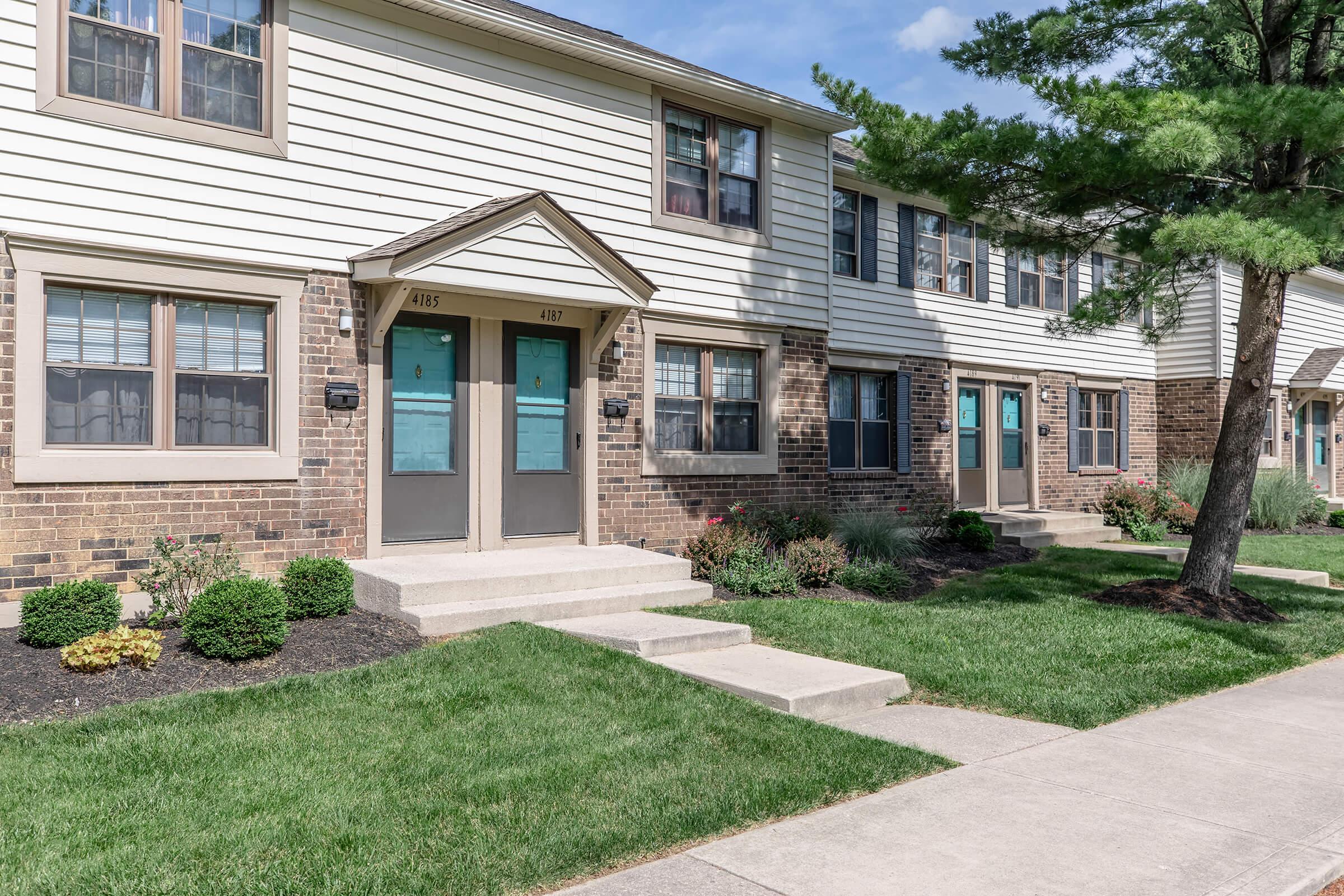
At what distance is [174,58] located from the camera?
25.8ft

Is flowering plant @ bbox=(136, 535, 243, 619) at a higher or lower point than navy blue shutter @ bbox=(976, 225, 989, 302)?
lower

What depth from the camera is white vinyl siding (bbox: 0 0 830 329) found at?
7352 mm

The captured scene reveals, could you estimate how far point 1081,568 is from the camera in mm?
12227

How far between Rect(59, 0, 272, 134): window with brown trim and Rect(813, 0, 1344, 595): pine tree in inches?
197

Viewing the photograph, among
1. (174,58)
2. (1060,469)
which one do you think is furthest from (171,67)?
(1060,469)

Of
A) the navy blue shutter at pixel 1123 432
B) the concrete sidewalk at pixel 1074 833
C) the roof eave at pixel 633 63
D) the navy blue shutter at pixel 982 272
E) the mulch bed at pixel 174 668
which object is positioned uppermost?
the roof eave at pixel 633 63

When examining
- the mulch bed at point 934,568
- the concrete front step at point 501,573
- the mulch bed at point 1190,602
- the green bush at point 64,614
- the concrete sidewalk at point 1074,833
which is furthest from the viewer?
the mulch bed at point 934,568

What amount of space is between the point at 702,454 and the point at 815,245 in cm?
320

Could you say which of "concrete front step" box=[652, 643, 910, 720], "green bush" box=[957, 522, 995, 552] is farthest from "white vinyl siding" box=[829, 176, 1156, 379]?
"concrete front step" box=[652, 643, 910, 720]

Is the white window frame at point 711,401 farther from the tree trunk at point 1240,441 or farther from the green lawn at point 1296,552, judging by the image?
the green lawn at point 1296,552

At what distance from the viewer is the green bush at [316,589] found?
24.6 feet

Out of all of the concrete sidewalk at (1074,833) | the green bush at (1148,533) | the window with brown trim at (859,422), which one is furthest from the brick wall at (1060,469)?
the concrete sidewalk at (1074,833)

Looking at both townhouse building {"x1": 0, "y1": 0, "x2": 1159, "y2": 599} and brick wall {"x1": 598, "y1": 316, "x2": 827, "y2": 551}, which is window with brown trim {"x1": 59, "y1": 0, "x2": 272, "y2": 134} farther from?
brick wall {"x1": 598, "y1": 316, "x2": 827, "y2": 551}

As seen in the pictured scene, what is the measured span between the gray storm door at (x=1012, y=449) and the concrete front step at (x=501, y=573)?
29.2 feet
